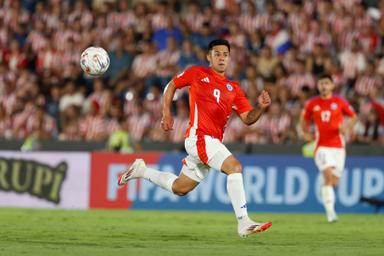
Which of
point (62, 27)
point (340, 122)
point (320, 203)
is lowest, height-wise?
point (320, 203)

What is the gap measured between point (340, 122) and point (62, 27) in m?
10.5

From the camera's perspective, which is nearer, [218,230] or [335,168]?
[218,230]

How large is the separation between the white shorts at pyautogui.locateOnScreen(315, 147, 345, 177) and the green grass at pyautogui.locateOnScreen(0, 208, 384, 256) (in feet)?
2.79

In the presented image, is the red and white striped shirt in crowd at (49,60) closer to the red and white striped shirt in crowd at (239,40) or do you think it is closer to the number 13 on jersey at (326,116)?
the red and white striped shirt in crowd at (239,40)

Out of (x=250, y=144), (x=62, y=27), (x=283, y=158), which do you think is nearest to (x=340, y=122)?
(x=283, y=158)

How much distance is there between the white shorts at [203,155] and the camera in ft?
37.8

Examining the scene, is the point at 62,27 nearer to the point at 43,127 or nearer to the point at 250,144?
the point at 43,127

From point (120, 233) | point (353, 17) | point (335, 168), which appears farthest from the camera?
point (353, 17)

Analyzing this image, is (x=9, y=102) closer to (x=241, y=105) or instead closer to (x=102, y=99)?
(x=102, y=99)

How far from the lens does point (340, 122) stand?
1662 cm

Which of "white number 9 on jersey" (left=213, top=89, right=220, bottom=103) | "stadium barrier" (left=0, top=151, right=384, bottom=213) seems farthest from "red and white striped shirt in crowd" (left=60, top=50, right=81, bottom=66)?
"white number 9 on jersey" (left=213, top=89, right=220, bottom=103)

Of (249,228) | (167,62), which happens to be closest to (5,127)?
(167,62)

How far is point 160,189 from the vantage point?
19781mm

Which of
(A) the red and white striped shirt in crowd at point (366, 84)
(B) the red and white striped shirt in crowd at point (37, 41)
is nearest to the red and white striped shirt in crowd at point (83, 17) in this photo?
(B) the red and white striped shirt in crowd at point (37, 41)
